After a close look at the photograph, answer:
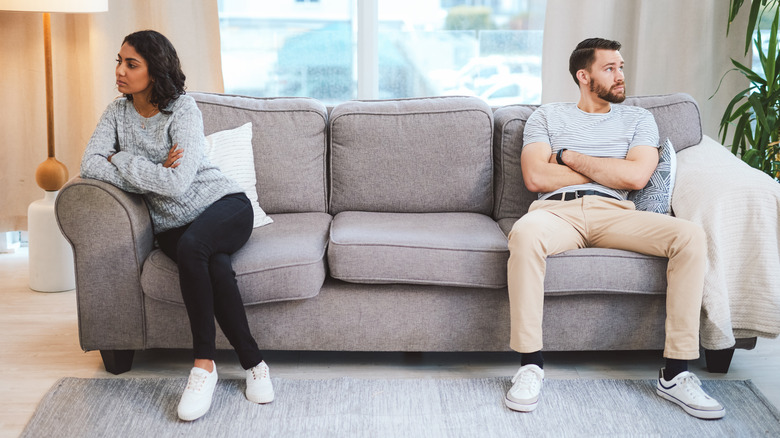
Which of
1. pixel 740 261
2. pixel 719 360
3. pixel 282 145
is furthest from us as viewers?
pixel 282 145

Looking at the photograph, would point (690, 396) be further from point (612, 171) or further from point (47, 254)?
point (47, 254)

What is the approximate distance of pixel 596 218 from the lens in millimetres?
2346

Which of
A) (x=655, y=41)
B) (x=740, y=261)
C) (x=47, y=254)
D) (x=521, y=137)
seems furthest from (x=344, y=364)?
(x=655, y=41)

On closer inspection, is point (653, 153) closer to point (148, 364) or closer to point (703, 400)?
point (703, 400)

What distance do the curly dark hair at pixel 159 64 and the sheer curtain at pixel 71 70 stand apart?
3.82ft

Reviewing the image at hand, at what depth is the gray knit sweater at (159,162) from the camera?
2215mm

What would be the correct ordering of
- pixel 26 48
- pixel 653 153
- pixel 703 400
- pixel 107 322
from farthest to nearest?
pixel 26 48
pixel 653 153
pixel 107 322
pixel 703 400

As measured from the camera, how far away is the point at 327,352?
253cm

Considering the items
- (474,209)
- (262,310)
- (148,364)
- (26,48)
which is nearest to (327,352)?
(262,310)

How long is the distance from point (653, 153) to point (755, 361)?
786mm

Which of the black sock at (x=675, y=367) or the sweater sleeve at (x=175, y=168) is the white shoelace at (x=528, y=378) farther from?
the sweater sleeve at (x=175, y=168)

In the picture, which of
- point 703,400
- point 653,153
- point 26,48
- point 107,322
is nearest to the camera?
point 703,400

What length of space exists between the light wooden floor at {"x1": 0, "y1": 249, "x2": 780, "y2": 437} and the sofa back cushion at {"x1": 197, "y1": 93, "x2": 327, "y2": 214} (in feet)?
1.92

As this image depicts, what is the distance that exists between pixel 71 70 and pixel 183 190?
1633mm
